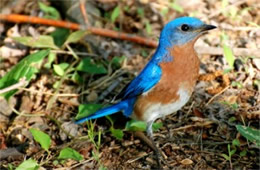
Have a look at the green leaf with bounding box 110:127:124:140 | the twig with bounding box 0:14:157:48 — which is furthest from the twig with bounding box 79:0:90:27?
the green leaf with bounding box 110:127:124:140

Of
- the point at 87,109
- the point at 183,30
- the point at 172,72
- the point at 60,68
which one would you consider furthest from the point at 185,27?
the point at 60,68

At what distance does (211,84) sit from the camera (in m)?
4.92

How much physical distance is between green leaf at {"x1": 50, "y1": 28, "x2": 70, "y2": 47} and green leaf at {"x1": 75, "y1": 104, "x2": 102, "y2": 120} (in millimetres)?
1116

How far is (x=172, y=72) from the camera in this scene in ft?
13.6

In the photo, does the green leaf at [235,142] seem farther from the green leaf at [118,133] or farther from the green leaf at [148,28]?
the green leaf at [148,28]

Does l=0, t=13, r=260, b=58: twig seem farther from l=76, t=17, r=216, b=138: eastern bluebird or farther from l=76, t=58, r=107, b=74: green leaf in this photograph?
l=76, t=17, r=216, b=138: eastern bluebird

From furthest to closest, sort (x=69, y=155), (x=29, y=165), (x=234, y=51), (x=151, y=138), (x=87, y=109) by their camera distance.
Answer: (x=234, y=51)
(x=87, y=109)
(x=151, y=138)
(x=69, y=155)
(x=29, y=165)

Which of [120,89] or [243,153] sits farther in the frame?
[120,89]

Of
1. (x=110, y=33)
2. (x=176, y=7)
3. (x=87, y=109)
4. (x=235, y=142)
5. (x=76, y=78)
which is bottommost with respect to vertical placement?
(x=235, y=142)

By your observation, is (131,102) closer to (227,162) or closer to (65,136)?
(65,136)

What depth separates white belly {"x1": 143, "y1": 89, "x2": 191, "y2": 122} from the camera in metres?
4.17

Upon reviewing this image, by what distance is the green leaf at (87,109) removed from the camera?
4.67 metres

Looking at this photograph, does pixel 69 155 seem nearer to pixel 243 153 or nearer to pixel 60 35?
pixel 243 153

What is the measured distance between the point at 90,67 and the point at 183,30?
1.29 metres
